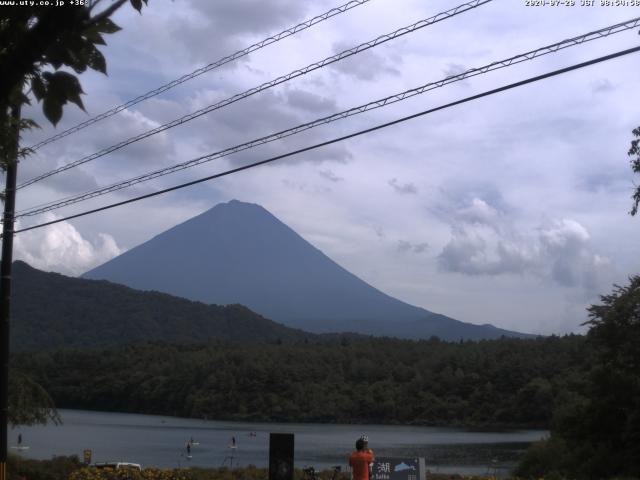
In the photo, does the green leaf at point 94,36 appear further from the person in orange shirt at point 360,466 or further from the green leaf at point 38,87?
the person in orange shirt at point 360,466

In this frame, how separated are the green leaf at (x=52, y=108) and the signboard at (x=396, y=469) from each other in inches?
470

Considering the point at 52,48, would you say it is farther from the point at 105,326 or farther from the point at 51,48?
the point at 105,326

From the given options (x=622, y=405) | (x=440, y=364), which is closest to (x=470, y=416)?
(x=440, y=364)

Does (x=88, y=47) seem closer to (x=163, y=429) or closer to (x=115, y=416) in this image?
(x=163, y=429)

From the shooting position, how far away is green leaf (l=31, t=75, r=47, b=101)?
3.66 m

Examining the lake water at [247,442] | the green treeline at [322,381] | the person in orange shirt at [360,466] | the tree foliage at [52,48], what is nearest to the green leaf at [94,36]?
the tree foliage at [52,48]

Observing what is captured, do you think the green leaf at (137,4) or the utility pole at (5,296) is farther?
the utility pole at (5,296)

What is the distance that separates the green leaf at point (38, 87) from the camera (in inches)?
144

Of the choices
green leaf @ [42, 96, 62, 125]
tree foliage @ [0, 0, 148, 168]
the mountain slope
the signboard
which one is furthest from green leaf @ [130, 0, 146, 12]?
the mountain slope

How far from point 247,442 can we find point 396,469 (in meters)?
63.4

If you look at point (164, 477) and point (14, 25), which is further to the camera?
point (164, 477)

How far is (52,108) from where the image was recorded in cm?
365

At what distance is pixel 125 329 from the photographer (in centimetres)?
19125

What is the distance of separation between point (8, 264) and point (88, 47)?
507 inches
